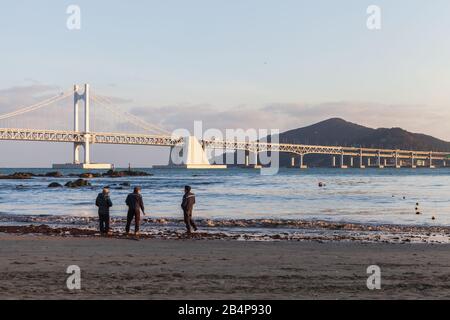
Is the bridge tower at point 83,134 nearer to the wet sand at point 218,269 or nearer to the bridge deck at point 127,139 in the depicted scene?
the bridge deck at point 127,139

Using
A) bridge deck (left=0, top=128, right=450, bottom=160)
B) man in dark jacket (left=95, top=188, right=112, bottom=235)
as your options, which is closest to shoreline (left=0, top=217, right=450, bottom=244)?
man in dark jacket (left=95, top=188, right=112, bottom=235)

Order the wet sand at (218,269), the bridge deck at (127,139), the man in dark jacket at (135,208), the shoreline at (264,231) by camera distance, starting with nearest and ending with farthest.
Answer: the wet sand at (218,269), the shoreline at (264,231), the man in dark jacket at (135,208), the bridge deck at (127,139)

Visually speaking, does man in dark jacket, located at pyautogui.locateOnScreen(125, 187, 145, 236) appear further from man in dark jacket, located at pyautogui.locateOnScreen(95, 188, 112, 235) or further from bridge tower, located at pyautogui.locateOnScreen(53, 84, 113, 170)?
bridge tower, located at pyautogui.locateOnScreen(53, 84, 113, 170)

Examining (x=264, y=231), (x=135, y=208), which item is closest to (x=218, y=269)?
(x=135, y=208)

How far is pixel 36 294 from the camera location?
709 cm

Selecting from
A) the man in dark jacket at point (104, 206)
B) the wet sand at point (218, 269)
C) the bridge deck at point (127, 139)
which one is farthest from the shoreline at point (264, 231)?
the bridge deck at point (127, 139)

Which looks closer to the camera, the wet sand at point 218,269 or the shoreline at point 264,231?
the wet sand at point 218,269

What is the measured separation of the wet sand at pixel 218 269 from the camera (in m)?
7.29

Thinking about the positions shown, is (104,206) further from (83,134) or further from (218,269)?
(83,134)

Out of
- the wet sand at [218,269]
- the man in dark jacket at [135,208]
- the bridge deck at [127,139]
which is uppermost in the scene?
the bridge deck at [127,139]

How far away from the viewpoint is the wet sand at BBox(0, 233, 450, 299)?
7.29m

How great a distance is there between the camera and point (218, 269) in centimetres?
904

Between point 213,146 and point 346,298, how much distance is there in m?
109
